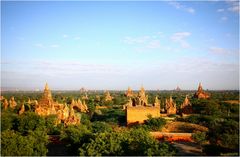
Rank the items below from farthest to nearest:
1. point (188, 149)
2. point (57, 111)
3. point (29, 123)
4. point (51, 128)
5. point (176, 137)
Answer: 1. point (57, 111)
2. point (51, 128)
3. point (29, 123)
4. point (176, 137)
5. point (188, 149)

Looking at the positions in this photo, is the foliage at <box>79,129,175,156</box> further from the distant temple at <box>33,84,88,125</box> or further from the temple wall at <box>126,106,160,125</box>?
the temple wall at <box>126,106,160,125</box>

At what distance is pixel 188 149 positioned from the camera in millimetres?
17250

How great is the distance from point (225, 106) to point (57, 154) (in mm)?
24756

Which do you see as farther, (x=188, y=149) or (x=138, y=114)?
(x=138, y=114)

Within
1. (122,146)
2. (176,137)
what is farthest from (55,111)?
(122,146)

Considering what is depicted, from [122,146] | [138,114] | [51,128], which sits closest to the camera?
[122,146]

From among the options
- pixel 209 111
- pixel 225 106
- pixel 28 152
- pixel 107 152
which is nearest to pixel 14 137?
pixel 28 152

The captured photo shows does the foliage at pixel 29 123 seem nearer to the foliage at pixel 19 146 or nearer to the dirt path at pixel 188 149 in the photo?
the foliage at pixel 19 146

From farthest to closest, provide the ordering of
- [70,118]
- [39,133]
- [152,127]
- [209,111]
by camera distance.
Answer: [209,111], [70,118], [152,127], [39,133]

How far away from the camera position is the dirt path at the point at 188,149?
15.9 meters

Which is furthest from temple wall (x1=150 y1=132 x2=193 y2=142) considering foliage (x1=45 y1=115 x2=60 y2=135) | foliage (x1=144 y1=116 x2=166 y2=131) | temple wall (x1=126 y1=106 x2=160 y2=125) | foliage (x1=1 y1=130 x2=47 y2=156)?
foliage (x1=1 y1=130 x2=47 y2=156)

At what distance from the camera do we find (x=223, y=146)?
13.5m

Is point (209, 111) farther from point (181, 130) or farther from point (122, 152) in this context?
point (122, 152)

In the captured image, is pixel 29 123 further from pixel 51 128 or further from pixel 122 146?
pixel 122 146
